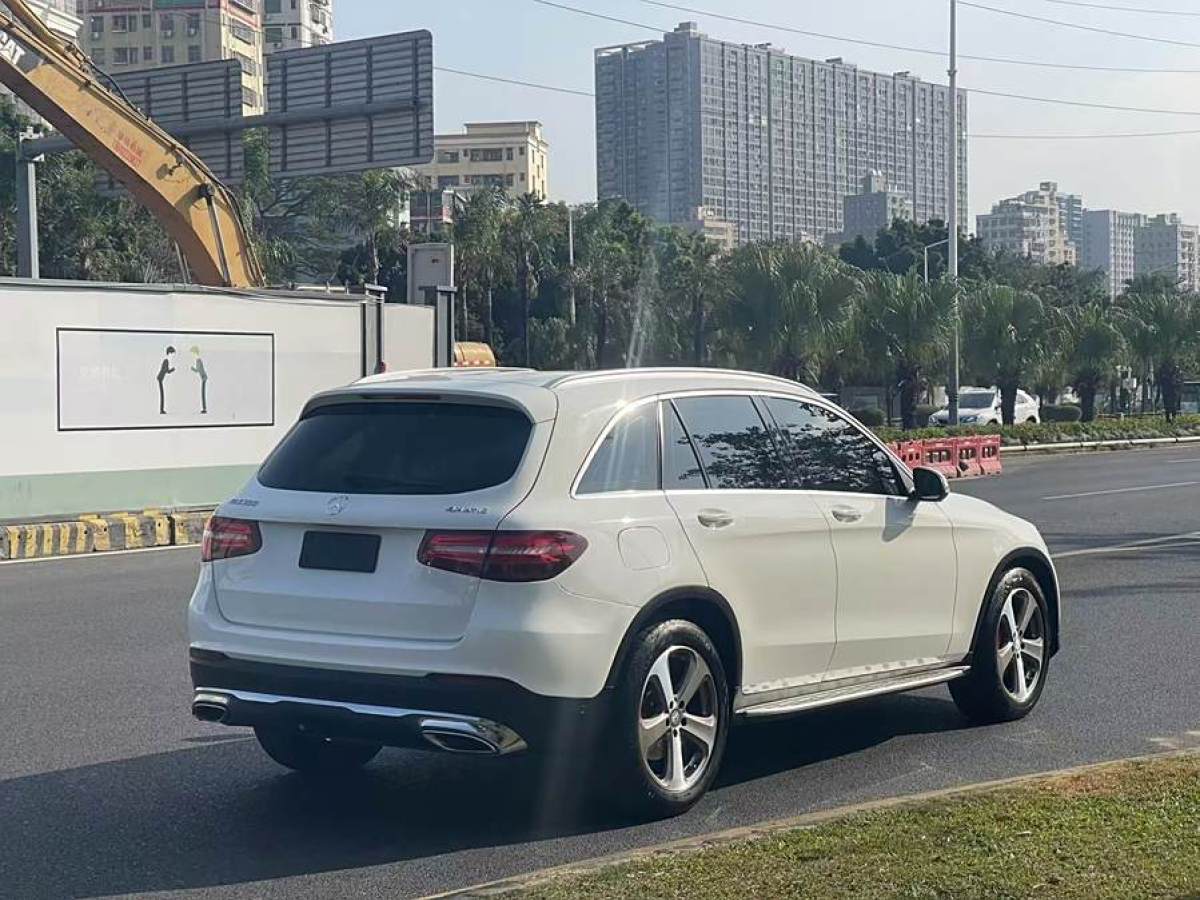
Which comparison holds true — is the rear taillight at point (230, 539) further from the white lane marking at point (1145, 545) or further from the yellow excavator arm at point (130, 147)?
the yellow excavator arm at point (130, 147)

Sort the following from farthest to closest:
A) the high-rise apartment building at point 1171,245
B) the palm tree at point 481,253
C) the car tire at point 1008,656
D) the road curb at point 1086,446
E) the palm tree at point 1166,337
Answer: the high-rise apartment building at point 1171,245 → the palm tree at point 481,253 → the palm tree at point 1166,337 → the road curb at point 1086,446 → the car tire at point 1008,656

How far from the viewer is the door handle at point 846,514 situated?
717cm

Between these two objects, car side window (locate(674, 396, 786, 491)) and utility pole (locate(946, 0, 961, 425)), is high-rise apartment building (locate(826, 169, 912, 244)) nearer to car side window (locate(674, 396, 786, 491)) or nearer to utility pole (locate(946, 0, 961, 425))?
utility pole (locate(946, 0, 961, 425))

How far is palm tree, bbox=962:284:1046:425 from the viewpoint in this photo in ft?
157

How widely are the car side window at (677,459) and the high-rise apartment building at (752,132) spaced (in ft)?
421

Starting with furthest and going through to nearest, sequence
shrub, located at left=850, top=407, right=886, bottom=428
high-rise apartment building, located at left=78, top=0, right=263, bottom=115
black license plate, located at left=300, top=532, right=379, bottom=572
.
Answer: high-rise apartment building, located at left=78, top=0, right=263, bottom=115 < shrub, located at left=850, top=407, right=886, bottom=428 < black license plate, located at left=300, top=532, right=379, bottom=572

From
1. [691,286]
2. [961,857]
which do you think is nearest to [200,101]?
[691,286]

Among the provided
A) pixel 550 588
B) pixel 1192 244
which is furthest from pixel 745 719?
pixel 1192 244

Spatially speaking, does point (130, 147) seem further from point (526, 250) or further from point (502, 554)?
point (526, 250)

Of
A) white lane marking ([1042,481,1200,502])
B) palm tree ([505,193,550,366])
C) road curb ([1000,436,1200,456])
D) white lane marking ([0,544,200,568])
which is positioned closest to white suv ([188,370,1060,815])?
white lane marking ([0,544,200,568])

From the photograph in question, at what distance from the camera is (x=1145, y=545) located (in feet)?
54.9

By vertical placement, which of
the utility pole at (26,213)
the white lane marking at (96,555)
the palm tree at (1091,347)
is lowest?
the white lane marking at (96,555)

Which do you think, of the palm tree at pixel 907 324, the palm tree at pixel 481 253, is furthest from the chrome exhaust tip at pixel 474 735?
the palm tree at pixel 481 253

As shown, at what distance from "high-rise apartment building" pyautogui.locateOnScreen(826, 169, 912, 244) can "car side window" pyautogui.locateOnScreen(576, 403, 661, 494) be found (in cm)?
14679
